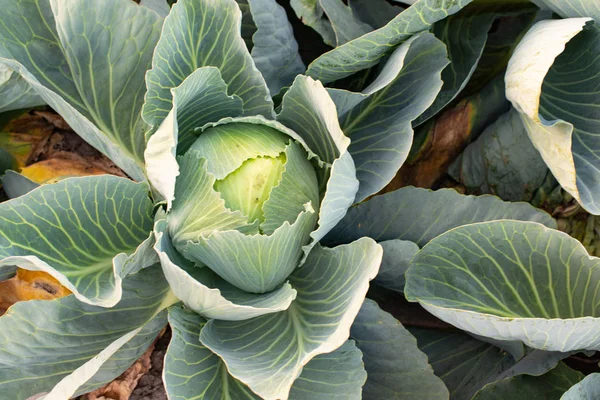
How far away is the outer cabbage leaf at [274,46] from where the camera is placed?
97cm

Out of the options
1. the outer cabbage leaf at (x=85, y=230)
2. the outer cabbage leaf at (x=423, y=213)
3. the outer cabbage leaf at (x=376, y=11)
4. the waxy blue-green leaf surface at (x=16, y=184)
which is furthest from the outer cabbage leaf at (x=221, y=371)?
the outer cabbage leaf at (x=376, y=11)

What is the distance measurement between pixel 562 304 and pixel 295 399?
0.40 metres

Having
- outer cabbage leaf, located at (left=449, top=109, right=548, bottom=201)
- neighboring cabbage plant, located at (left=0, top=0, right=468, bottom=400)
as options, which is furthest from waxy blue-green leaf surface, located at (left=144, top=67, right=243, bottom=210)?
outer cabbage leaf, located at (left=449, top=109, right=548, bottom=201)

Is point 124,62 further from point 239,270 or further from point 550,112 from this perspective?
point 550,112

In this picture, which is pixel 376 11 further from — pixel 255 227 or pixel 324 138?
pixel 255 227

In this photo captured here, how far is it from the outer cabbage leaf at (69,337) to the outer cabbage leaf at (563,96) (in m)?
0.60

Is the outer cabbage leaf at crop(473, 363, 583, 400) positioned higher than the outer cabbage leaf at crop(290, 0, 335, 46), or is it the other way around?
the outer cabbage leaf at crop(290, 0, 335, 46)

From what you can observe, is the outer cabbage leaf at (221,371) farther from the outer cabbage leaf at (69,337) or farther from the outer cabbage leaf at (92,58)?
the outer cabbage leaf at (92,58)

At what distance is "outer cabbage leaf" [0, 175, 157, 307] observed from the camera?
33.1 inches

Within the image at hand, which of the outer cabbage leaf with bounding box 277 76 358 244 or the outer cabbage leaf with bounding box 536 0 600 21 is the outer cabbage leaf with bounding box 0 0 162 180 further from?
the outer cabbage leaf with bounding box 536 0 600 21

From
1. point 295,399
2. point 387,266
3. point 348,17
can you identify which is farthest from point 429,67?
point 295,399

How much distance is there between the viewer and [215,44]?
3.05ft

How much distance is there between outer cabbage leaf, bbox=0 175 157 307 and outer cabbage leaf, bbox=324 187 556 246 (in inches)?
13.3

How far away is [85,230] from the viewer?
0.92 meters
